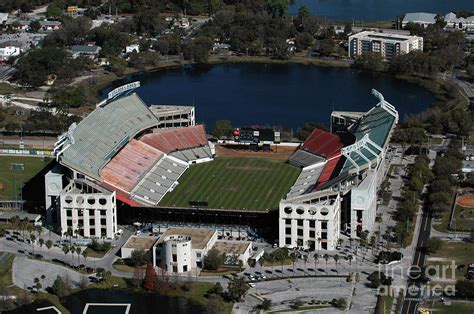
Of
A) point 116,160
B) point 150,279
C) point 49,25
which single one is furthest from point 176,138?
point 49,25

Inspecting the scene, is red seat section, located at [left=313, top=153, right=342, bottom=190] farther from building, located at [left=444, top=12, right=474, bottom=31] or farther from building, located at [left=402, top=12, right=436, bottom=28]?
building, located at [left=444, top=12, right=474, bottom=31]

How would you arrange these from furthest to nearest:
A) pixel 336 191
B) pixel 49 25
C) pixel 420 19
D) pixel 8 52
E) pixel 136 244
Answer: pixel 49 25 → pixel 420 19 → pixel 8 52 → pixel 336 191 → pixel 136 244

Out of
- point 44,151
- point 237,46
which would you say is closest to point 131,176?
point 44,151

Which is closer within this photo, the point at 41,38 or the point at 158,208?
the point at 158,208

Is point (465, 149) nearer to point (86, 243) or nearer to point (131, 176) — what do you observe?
point (131, 176)

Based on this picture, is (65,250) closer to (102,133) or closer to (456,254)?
(102,133)
